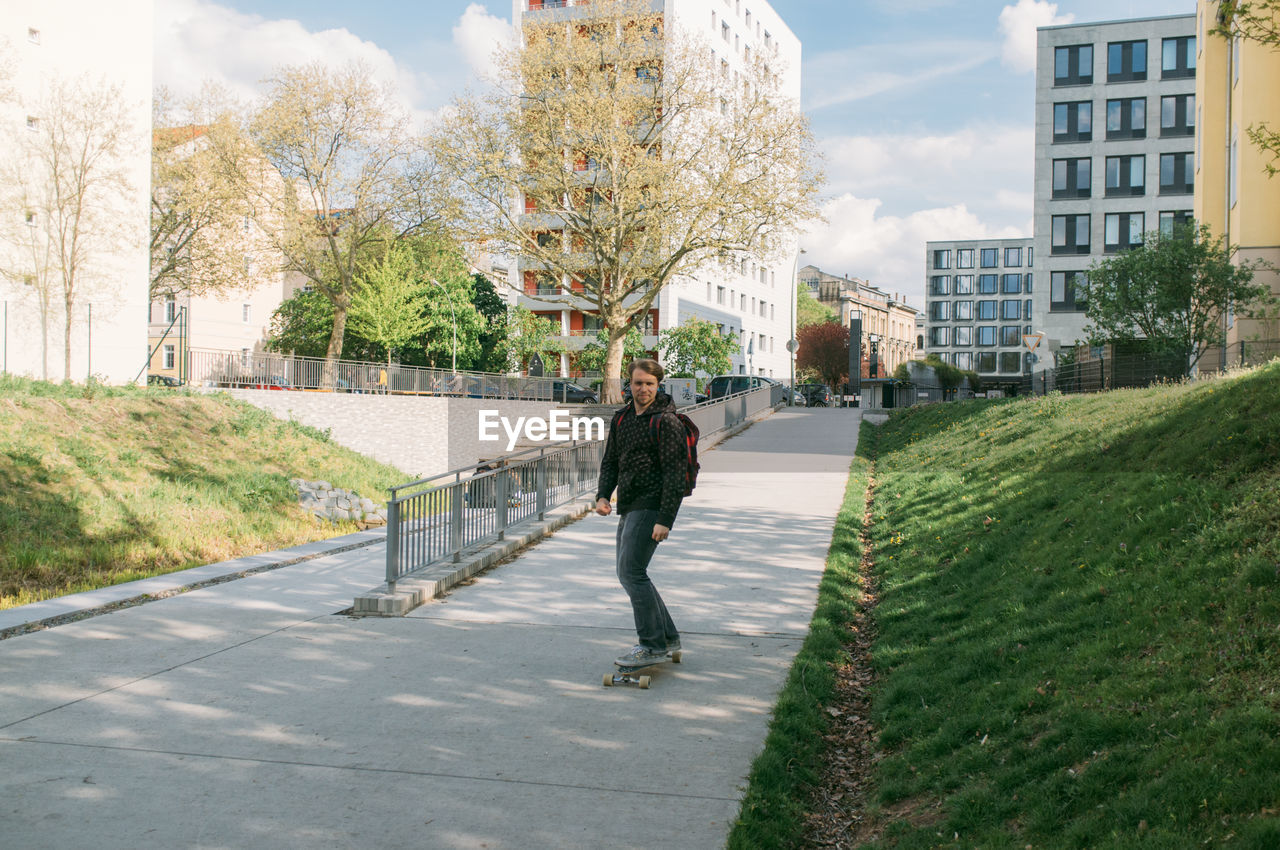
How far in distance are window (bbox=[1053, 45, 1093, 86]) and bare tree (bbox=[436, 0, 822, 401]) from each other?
2959cm

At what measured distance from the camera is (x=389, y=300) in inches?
1783

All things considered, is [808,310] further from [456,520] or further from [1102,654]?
[1102,654]

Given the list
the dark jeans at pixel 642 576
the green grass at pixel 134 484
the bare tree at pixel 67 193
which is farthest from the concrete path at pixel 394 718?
the bare tree at pixel 67 193

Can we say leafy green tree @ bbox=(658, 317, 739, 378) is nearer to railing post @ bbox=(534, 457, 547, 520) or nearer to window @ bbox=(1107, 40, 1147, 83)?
window @ bbox=(1107, 40, 1147, 83)

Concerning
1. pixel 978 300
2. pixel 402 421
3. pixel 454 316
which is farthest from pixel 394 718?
pixel 978 300

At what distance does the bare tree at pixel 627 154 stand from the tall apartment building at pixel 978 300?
277 ft

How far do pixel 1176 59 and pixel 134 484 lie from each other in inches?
2176

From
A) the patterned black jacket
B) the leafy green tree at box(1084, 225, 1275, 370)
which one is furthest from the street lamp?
the patterned black jacket

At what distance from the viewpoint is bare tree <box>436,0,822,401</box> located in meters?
29.1

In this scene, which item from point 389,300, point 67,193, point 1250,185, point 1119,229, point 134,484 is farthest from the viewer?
point 1119,229

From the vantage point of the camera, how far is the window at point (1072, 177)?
53219 mm

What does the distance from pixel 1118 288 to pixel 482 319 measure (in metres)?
42.1

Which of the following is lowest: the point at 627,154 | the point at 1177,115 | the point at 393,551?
the point at 393,551

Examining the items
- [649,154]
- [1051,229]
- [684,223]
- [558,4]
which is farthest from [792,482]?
[558,4]
